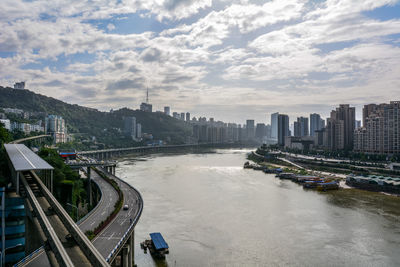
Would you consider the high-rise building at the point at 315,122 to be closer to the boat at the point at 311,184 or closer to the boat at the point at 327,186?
the boat at the point at 311,184

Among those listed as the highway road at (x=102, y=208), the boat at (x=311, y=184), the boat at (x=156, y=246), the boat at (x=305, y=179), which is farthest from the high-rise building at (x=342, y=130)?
the boat at (x=156, y=246)

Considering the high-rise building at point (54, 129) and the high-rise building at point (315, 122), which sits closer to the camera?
the high-rise building at point (54, 129)

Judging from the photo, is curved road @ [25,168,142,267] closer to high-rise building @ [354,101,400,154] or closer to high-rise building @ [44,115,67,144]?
high-rise building @ [354,101,400,154]

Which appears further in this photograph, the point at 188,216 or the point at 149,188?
the point at 149,188

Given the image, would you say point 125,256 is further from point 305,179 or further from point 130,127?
point 130,127

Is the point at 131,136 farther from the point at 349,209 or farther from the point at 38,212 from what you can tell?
the point at 38,212

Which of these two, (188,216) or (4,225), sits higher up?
(4,225)

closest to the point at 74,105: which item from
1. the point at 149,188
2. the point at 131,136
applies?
the point at 131,136

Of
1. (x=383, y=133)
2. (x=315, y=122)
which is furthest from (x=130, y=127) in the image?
(x=383, y=133)
